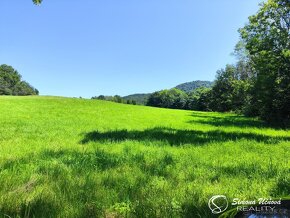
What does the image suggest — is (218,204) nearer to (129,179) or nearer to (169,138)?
(129,179)

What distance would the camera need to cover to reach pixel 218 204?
4.52m

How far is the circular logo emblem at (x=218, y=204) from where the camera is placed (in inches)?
165

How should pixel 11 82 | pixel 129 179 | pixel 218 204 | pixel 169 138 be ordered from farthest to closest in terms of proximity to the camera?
pixel 11 82, pixel 169 138, pixel 129 179, pixel 218 204

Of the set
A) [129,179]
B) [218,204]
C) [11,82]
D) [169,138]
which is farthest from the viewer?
[11,82]

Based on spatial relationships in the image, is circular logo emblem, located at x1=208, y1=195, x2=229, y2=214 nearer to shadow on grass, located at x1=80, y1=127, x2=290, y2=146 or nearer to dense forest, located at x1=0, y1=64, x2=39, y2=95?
shadow on grass, located at x1=80, y1=127, x2=290, y2=146

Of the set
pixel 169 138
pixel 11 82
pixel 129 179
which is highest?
pixel 11 82

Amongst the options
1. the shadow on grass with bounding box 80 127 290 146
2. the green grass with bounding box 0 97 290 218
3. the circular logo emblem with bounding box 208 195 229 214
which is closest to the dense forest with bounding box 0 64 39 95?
the shadow on grass with bounding box 80 127 290 146

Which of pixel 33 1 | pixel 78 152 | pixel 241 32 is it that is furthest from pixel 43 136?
pixel 241 32

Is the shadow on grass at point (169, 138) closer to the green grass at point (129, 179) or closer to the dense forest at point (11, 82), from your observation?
the green grass at point (129, 179)

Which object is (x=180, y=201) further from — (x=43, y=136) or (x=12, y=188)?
(x=43, y=136)

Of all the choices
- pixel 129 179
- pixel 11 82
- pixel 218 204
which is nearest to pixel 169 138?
pixel 129 179

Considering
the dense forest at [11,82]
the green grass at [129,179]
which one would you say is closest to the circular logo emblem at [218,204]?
the green grass at [129,179]

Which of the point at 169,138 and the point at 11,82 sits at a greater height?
the point at 11,82

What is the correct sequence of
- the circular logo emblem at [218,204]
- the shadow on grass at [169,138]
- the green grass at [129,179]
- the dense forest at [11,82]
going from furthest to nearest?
the dense forest at [11,82], the shadow on grass at [169,138], the green grass at [129,179], the circular logo emblem at [218,204]
